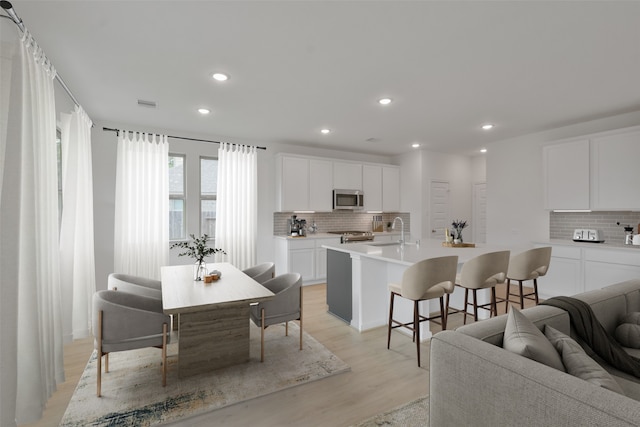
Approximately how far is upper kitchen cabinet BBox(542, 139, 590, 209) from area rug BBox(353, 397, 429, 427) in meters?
4.13

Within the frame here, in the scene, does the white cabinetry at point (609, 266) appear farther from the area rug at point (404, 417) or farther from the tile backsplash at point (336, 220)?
the area rug at point (404, 417)

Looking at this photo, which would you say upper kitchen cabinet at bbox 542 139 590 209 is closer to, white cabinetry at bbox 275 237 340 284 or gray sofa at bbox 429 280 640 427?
white cabinetry at bbox 275 237 340 284

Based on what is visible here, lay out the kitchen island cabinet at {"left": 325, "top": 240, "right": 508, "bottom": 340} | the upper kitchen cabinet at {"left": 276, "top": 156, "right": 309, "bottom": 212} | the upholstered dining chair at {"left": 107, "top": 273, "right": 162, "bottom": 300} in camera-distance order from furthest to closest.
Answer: the upper kitchen cabinet at {"left": 276, "top": 156, "right": 309, "bottom": 212} → the kitchen island cabinet at {"left": 325, "top": 240, "right": 508, "bottom": 340} → the upholstered dining chair at {"left": 107, "top": 273, "right": 162, "bottom": 300}

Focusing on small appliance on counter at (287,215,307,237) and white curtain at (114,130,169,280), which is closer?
white curtain at (114,130,169,280)

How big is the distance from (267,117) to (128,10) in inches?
93.2

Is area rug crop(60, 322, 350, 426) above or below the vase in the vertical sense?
below

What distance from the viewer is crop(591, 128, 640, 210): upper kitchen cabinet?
159 inches

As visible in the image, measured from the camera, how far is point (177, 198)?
204 inches

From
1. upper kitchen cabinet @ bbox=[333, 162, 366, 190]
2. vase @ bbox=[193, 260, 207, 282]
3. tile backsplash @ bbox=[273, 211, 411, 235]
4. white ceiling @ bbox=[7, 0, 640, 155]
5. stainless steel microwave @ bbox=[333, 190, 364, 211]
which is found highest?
white ceiling @ bbox=[7, 0, 640, 155]

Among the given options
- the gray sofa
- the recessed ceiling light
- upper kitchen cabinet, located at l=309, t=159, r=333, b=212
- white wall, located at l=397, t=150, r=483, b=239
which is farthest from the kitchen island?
white wall, located at l=397, t=150, r=483, b=239

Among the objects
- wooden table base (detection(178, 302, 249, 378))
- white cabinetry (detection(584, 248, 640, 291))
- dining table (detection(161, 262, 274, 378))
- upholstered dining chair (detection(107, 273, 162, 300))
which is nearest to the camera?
dining table (detection(161, 262, 274, 378))

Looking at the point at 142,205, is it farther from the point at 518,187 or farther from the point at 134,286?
the point at 518,187

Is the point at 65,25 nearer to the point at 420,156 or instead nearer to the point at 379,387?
the point at 379,387

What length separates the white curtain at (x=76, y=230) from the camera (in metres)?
3.19
